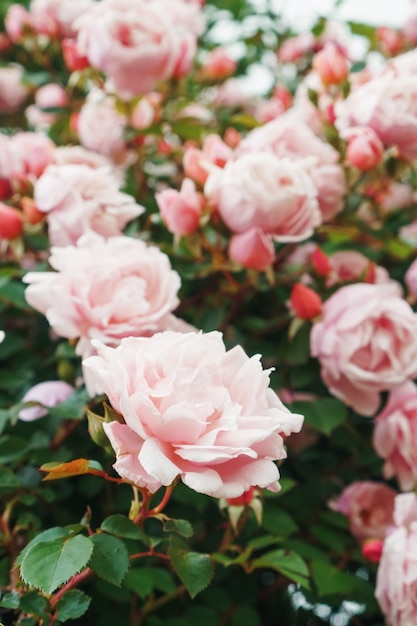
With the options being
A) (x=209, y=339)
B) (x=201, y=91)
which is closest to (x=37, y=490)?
(x=209, y=339)

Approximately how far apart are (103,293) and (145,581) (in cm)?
26

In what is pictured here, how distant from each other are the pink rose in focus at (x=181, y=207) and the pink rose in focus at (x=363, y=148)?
0.67 feet

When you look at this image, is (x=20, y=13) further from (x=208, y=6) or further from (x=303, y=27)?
(x=303, y=27)

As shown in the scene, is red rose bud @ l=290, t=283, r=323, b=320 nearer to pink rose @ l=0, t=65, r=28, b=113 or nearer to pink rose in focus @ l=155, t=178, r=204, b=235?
pink rose in focus @ l=155, t=178, r=204, b=235

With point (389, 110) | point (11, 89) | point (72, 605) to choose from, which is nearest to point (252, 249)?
point (389, 110)

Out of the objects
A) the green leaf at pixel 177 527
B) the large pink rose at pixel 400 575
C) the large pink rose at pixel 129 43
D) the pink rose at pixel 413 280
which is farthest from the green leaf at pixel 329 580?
the large pink rose at pixel 129 43

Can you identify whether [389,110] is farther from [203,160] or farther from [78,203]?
[78,203]

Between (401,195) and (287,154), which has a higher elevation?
(287,154)

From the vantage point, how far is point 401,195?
3.93 ft

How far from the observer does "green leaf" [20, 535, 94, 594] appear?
0.47m

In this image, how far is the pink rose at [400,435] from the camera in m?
0.79

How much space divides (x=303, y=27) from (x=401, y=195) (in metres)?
0.41

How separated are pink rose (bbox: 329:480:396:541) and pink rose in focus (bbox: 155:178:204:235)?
0.35 meters

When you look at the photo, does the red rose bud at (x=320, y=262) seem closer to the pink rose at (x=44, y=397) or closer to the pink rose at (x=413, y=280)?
the pink rose at (x=413, y=280)
